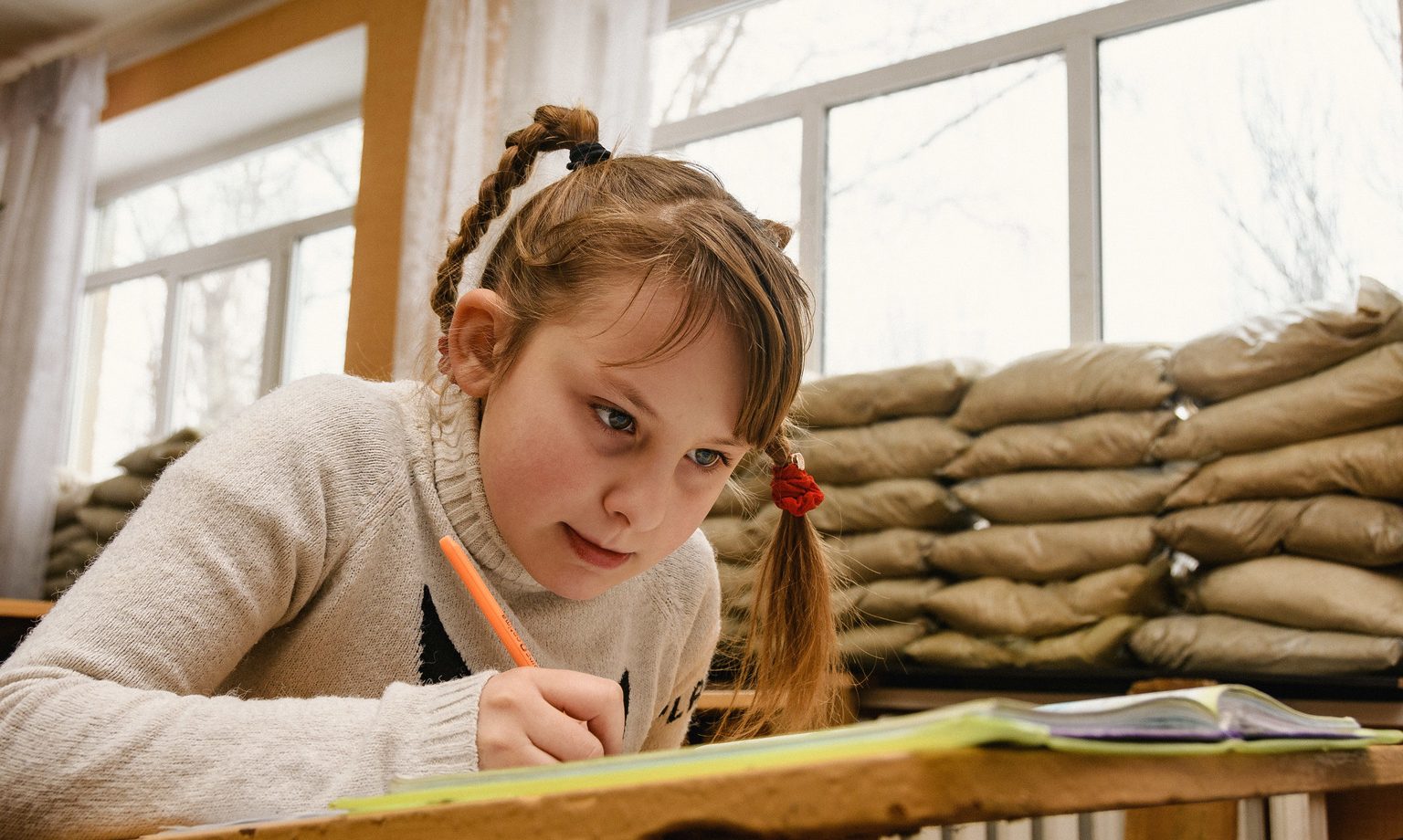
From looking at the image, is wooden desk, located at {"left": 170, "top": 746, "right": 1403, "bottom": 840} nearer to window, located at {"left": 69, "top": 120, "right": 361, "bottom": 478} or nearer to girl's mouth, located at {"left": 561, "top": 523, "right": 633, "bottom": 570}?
girl's mouth, located at {"left": 561, "top": 523, "right": 633, "bottom": 570}

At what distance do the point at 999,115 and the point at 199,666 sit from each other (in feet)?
7.91

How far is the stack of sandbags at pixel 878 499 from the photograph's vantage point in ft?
7.31

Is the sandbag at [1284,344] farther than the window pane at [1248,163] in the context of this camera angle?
No

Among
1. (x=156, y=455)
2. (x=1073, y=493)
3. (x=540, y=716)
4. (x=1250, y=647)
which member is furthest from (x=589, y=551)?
(x=156, y=455)

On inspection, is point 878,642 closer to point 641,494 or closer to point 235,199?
point 641,494

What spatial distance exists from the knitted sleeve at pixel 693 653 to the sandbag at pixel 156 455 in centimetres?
300

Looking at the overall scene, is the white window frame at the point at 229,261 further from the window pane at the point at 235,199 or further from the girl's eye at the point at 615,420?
the girl's eye at the point at 615,420

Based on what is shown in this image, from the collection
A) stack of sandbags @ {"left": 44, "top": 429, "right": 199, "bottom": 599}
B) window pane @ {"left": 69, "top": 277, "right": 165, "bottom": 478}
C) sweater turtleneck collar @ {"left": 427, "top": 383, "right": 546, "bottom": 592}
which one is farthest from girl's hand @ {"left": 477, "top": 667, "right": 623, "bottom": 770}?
window pane @ {"left": 69, "top": 277, "right": 165, "bottom": 478}

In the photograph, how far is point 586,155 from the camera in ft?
3.29

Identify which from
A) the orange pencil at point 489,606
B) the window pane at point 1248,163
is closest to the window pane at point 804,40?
the window pane at point 1248,163

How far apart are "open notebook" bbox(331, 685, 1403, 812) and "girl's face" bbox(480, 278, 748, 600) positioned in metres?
0.33

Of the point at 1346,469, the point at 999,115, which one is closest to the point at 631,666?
the point at 1346,469

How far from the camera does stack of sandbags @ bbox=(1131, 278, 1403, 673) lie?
67.6 inches

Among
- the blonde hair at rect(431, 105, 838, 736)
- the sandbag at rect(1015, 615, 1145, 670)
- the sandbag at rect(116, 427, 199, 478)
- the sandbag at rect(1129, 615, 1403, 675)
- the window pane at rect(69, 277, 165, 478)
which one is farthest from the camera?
the window pane at rect(69, 277, 165, 478)
